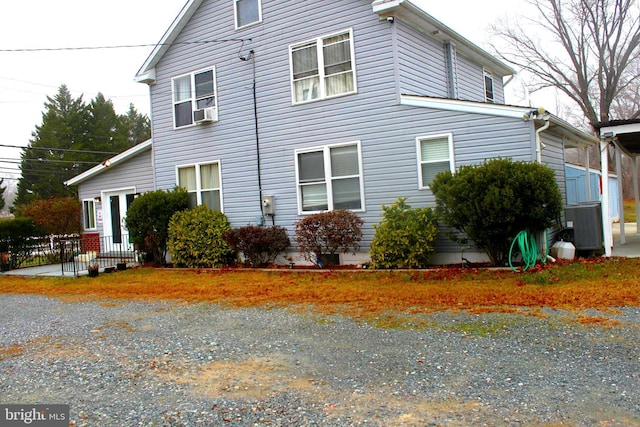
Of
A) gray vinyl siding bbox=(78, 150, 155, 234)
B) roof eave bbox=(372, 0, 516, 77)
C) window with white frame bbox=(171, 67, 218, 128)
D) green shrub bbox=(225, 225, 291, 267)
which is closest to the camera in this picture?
roof eave bbox=(372, 0, 516, 77)

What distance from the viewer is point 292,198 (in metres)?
12.7

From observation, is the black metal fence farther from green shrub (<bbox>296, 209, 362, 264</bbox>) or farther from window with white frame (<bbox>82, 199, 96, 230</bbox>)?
green shrub (<bbox>296, 209, 362, 264</bbox>)

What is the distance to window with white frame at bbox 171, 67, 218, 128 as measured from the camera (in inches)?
558

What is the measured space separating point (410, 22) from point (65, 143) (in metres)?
45.1

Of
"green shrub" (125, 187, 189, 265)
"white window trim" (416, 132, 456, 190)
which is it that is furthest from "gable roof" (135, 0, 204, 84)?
"white window trim" (416, 132, 456, 190)

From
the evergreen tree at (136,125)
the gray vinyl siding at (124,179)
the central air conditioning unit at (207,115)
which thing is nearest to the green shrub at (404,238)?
the central air conditioning unit at (207,115)

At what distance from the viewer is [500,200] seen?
9.15 m

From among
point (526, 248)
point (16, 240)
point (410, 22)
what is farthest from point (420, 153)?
point (16, 240)

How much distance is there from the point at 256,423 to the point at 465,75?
12.6 metres

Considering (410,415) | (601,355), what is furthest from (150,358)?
(601,355)

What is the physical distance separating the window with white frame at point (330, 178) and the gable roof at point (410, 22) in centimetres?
303

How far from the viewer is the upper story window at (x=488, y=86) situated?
15.6 metres

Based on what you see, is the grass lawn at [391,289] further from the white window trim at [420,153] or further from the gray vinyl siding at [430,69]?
the gray vinyl siding at [430,69]

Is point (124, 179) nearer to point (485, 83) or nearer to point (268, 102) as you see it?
point (268, 102)
